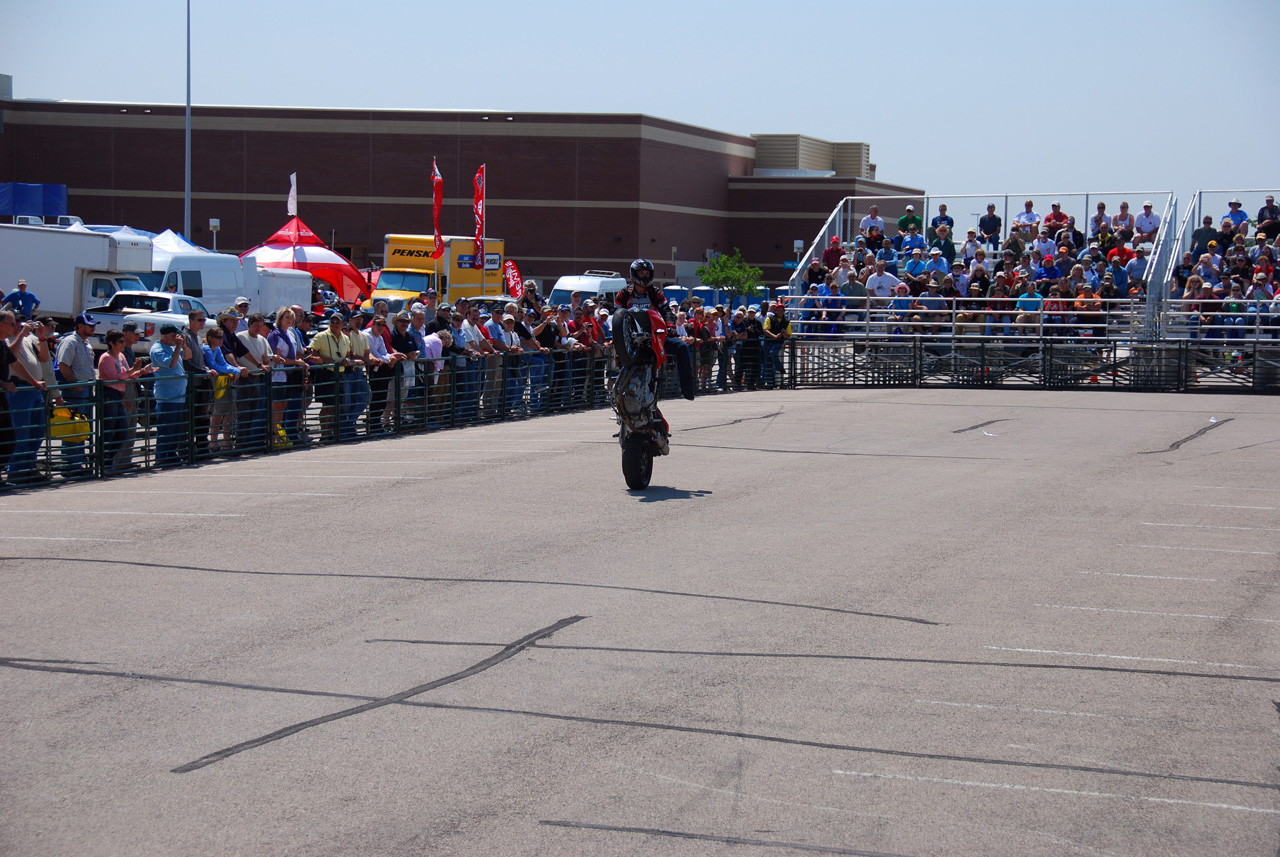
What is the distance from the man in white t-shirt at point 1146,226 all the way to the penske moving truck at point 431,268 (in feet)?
69.5

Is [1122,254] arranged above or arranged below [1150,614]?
above

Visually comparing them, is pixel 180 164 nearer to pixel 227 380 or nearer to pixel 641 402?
pixel 227 380

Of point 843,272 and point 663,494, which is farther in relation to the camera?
point 843,272

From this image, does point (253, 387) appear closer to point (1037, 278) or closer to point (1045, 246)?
point (1037, 278)

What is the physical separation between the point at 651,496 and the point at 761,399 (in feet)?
38.2

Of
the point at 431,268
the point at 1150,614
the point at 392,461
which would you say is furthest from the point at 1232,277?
the point at 431,268

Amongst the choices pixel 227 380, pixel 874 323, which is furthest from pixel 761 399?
pixel 227 380

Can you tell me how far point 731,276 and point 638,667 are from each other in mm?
62564

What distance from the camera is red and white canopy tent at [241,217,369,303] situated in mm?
39812

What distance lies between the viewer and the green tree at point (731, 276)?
68500 millimetres

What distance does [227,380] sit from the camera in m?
15.1

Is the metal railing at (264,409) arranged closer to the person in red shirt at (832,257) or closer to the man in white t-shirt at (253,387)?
the man in white t-shirt at (253,387)

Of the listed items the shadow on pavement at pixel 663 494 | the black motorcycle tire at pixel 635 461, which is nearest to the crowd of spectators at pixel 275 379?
the black motorcycle tire at pixel 635 461

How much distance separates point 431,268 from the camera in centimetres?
4578
